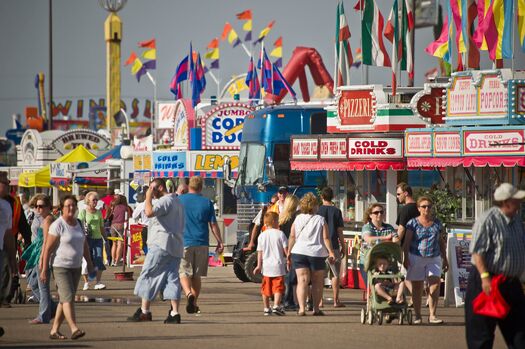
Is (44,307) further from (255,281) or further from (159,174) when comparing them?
(159,174)

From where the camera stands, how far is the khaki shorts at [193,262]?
16.9m

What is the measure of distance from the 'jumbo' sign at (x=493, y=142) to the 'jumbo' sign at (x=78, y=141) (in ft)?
128

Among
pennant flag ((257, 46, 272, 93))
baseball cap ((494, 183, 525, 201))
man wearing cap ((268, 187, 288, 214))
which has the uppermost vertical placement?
pennant flag ((257, 46, 272, 93))

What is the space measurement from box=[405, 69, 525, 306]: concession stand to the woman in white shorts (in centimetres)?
486

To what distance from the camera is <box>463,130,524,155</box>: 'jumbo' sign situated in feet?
69.1

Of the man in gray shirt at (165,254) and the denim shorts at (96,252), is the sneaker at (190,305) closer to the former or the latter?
the man in gray shirt at (165,254)

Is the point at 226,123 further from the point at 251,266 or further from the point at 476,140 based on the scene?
the point at 476,140

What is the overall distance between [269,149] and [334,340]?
13600 millimetres

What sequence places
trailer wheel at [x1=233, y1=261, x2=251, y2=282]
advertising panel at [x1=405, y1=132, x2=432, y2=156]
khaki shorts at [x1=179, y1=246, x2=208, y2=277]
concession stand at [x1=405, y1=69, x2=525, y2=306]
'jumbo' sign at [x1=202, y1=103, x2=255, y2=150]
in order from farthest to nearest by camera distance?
'jumbo' sign at [x1=202, y1=103, x2=255, y2=150] < trailer wheel at [x1=233, y1=261, x2=251, y2=282] < advertising panel at [x1=405, y1=132, x2=432, y2=156] < concession stand at [x1=405, y1=69, x2=525, y2=306] < khaki shorts at [x1=179, y1=246, x2=208, y2=277]

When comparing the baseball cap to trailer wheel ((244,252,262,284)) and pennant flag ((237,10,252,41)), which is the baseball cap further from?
pennant flag ((237,10,252,41))

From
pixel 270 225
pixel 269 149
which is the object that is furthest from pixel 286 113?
pixel 270 225

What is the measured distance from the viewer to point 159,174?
38906mm

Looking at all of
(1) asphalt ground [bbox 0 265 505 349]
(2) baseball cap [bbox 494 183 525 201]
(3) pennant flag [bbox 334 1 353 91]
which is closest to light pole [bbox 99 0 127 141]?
(3) pennant flag [bbox 334 1 353 91]

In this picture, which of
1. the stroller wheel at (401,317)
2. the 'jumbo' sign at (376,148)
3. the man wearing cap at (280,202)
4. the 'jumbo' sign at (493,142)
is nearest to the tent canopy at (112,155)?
the 'jumbo' sign at (376,148)
